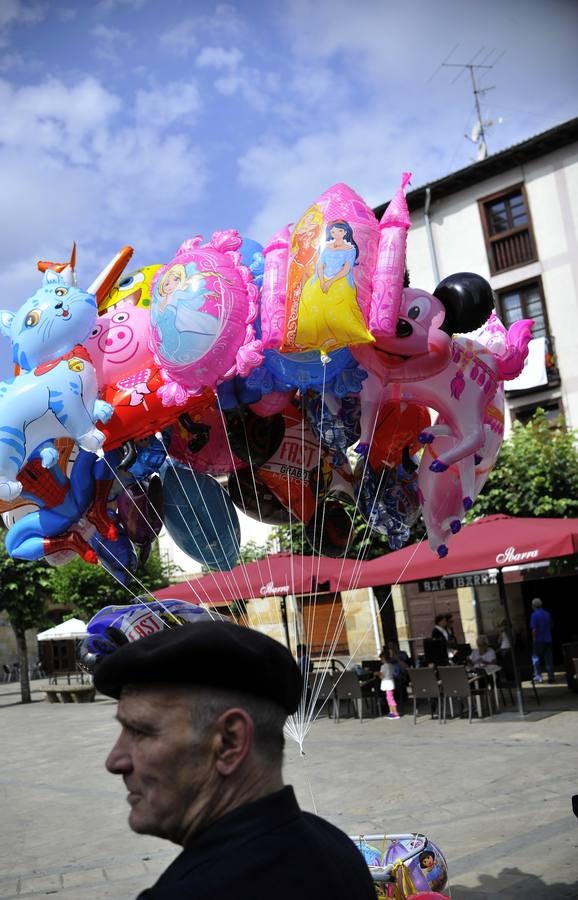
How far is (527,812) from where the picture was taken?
22.6 ft

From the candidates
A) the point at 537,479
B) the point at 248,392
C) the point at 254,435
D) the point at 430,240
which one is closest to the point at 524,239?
the point at 430,240

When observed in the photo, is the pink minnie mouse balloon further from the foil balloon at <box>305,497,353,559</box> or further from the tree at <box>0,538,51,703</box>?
the tree at <box>0,538,51,703</box>

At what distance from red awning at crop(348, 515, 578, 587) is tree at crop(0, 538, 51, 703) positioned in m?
14.2

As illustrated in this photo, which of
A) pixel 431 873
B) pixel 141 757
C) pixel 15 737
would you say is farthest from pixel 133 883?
pixel 15 737

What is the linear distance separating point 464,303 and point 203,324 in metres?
1.64

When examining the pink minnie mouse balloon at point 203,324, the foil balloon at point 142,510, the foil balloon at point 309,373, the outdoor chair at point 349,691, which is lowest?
the outdoor chair at point 349,691

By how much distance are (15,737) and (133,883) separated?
36.6ft

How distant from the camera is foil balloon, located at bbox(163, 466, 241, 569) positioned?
19.5 ft

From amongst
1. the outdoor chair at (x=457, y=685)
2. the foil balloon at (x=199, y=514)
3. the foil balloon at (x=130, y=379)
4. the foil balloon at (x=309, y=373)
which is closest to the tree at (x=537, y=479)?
the outdoor chair at (x=457, y=685)

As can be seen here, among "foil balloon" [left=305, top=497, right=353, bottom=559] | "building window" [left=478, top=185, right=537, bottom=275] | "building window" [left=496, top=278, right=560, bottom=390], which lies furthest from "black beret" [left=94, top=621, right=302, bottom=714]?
"building window" [left=478, top=185, right=537, bottom=275]

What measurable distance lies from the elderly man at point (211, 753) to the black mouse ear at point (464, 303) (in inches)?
151

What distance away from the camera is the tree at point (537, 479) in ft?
57.5

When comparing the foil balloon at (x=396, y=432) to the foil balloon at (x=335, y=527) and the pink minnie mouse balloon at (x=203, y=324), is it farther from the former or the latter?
the pink minnie mouse balloon at (x=203, y=324)

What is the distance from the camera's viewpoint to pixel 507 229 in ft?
77.6
